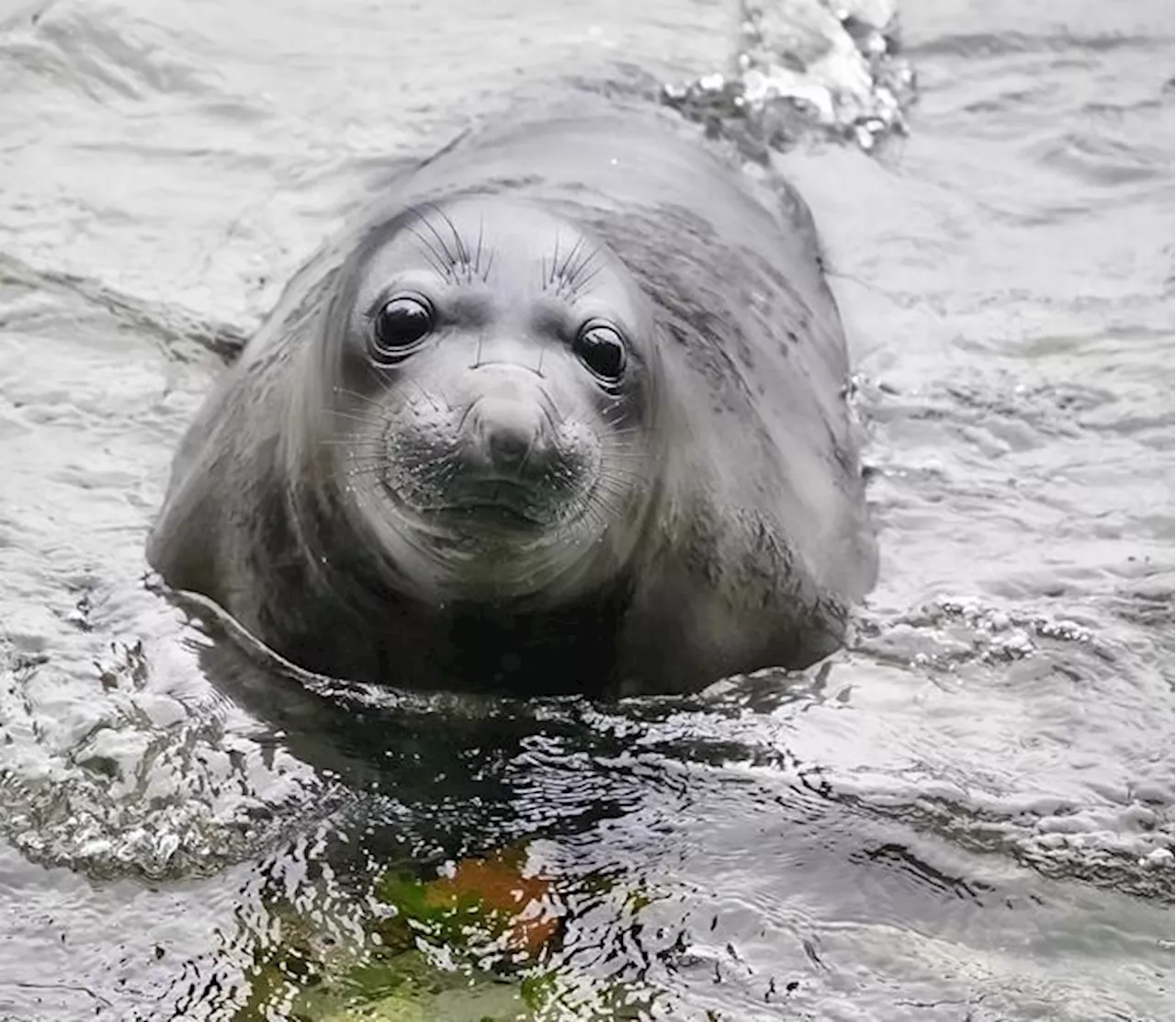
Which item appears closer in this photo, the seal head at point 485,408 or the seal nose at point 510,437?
the seal nose at point 510,437

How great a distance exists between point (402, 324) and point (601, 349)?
0.40m

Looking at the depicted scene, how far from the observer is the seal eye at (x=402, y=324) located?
4.50 meters

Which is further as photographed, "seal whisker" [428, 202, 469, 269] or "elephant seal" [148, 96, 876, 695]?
"seal whisker" [428, 202, 469, 269]

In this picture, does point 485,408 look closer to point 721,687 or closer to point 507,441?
point 507,441

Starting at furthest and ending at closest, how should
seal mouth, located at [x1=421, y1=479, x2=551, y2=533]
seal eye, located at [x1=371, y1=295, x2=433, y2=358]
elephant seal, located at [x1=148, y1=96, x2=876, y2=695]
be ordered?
seal eye, located at [x1=371, y1=295, x2=433, y2=358] → elephant seal, located at [x1=148, y1=96, x2=876, y2=695] → seal mouth, located at [x1=421, y1=479, x2=551, y2=533]

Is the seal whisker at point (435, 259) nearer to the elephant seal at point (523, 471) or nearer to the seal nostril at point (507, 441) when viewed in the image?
the elephant seal at point (523, 471)

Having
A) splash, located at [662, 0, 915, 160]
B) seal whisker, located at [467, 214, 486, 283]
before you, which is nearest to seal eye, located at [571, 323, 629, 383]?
seal whisker, located at [467, 214, 486, 283]

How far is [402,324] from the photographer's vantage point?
14.8ft

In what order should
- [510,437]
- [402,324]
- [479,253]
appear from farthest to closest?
1. [479,253]
2. [402,324]
3. [510,437]

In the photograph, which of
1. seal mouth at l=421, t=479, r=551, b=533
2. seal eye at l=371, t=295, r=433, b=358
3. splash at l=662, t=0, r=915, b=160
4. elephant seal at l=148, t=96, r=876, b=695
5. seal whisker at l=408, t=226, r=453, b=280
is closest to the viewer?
seal mouth at l=421, t=479, r=551, b=533

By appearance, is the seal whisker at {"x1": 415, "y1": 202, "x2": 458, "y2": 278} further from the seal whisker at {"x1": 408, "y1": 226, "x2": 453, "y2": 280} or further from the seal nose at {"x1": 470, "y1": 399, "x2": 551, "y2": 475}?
the seal nose at {"x1": 470, "y1": 399, "x2": 551, "y2": 475}

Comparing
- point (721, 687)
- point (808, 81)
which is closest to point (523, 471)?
point (721, 687)

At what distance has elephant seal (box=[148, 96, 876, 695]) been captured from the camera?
14.3 feet

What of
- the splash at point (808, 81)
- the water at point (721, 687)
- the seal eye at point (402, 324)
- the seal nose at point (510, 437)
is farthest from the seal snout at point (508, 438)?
the splash at point (808, 81)
